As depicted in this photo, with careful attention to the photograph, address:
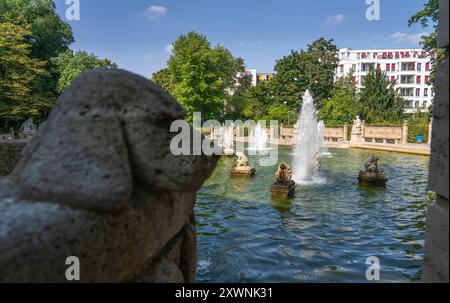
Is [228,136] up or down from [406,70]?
down

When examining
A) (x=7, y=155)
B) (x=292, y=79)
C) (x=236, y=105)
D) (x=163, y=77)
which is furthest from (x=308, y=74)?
(x=7, y=155)

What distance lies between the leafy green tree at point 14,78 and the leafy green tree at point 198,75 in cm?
1894

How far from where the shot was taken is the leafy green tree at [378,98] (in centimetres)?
4684

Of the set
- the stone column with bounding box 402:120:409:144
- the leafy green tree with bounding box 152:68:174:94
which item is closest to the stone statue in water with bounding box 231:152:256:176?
the stone column with bounding box 402:120:409:144

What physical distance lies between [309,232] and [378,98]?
148ft

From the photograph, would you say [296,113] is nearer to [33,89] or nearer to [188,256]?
[33,89]

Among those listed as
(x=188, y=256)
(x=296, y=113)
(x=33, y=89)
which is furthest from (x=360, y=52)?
(x=188, y=256)

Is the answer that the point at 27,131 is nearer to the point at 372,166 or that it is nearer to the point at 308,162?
the point at 308,162

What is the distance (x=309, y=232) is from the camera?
8109 mm

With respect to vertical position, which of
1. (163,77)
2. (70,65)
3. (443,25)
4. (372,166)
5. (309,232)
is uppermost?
(163,77)

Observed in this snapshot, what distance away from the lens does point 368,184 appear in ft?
44.7

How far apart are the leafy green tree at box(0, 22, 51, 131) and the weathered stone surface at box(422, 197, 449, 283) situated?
28.6 meters

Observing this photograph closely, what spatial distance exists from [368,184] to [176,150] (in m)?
12.8

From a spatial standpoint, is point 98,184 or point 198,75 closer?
point 98,184
